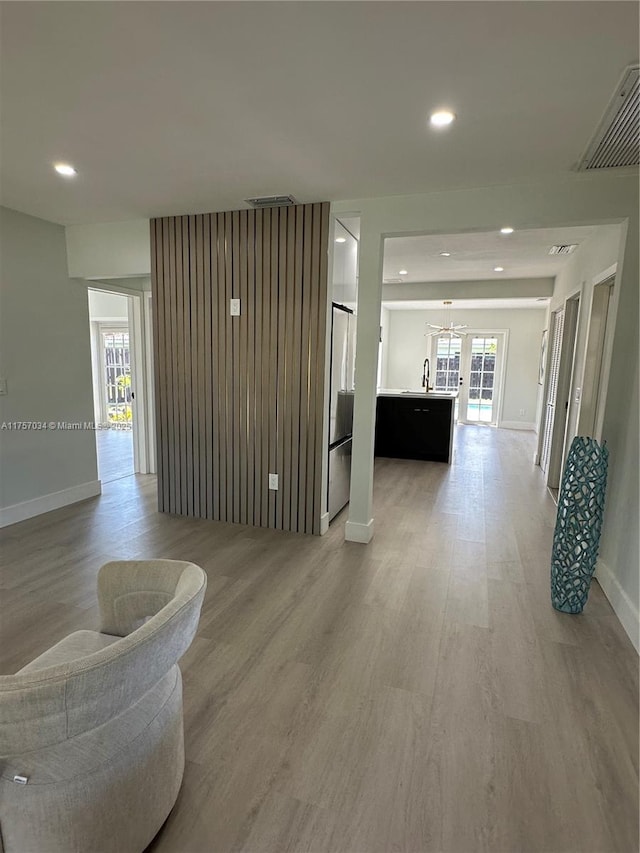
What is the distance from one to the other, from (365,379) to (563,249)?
3195 mm

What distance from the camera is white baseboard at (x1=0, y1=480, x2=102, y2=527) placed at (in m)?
3.83

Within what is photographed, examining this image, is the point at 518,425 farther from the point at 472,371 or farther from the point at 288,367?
the point at 288,367

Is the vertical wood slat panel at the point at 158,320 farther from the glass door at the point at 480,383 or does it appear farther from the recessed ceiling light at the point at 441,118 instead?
the glass door at the point at 480,383

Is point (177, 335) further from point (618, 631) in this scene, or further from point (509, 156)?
point (618, 631)

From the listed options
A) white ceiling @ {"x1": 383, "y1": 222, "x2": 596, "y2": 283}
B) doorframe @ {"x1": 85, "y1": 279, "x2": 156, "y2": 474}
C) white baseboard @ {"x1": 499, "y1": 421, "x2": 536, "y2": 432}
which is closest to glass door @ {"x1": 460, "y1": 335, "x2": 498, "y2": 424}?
white baseboard @ {"x1": 499, "y1": 421, "x2": 536, "y2": 432}

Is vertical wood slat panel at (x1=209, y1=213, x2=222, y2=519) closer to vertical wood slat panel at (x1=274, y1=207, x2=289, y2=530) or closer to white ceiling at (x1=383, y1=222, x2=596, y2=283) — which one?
vertical wood slat panel at (x1=274, y1=207, x2=289, y2=530)

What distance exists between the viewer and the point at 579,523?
256cm

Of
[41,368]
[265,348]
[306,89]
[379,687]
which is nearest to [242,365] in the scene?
[265,348]

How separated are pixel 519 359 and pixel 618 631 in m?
8.22

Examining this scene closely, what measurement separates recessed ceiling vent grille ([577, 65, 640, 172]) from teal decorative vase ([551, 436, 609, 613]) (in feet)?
5.05

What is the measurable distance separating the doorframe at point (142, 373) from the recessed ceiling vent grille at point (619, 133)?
438 centimetres

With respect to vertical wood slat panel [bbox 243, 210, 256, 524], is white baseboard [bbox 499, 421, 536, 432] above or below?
below

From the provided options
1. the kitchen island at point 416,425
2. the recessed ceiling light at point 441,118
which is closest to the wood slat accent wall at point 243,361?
the recessed ceiling light at point 441,118

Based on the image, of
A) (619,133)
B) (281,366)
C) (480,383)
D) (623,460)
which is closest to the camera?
(619,133)
